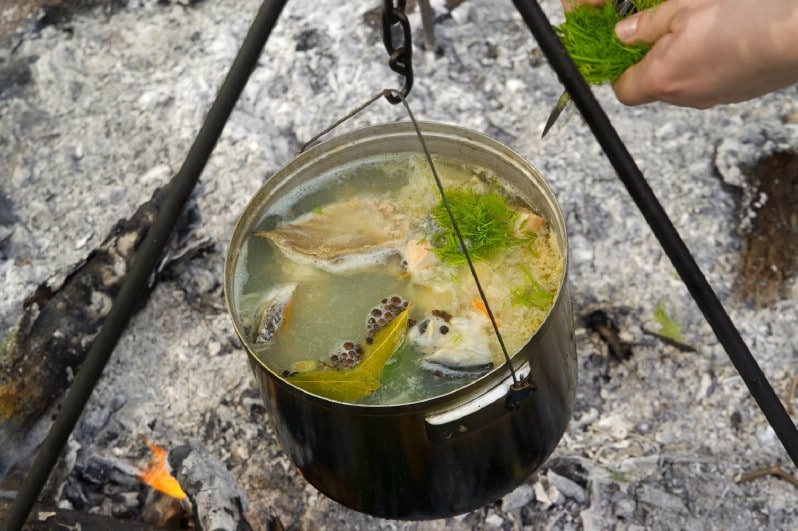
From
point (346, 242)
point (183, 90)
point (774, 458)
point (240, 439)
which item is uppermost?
point (346, 242)

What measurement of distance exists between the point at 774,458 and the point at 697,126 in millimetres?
1260

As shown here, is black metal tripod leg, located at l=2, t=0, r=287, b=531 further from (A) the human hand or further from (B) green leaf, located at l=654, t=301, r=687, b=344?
(B) green leaf, located at l=654, t=301, r=687, b=344

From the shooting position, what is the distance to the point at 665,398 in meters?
2.47

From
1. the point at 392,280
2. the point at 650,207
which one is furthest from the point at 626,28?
Answer: the point at 392,280

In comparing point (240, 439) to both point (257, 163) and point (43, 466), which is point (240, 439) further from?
point (257, 163)

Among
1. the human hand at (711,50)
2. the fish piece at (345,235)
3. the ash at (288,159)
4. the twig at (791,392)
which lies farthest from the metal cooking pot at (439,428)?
the twig at (791,392)

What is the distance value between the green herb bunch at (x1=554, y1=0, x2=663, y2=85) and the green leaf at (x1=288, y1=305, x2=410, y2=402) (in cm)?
74

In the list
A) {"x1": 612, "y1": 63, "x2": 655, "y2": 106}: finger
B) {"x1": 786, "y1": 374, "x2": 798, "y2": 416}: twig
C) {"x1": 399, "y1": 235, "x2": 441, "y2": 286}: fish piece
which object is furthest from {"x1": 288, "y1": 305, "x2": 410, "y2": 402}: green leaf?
{"x1": 786, "y1": 374, "x2": 798, "y2": 416}: twig

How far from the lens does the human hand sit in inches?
60.6

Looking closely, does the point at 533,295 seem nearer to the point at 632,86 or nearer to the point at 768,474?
the point at 632,86

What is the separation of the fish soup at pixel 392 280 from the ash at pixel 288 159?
70 cm

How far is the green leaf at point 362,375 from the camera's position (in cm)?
162

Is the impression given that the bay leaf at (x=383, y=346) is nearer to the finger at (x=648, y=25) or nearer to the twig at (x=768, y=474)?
the finger at (x=648, y=25)

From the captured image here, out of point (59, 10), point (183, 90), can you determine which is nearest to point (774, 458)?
point (183, 90)
